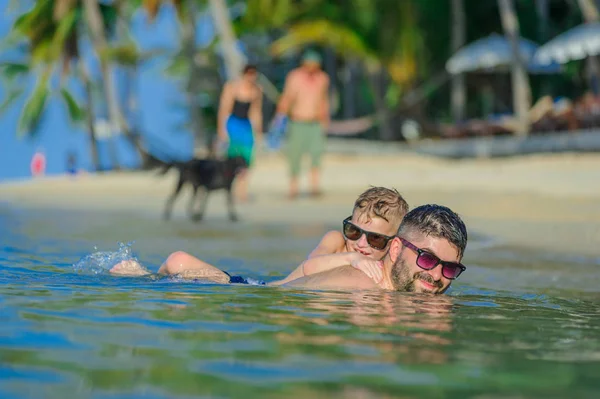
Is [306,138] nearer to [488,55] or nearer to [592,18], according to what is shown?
[592,18]

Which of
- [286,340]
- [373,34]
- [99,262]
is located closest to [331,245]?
[99,262]

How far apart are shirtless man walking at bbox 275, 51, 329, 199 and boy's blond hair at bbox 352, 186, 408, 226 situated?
10298 mm

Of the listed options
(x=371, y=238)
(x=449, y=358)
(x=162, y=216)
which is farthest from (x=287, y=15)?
(x=449, y=358)

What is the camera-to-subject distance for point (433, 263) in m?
5.33

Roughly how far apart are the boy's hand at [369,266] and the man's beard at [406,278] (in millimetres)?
142

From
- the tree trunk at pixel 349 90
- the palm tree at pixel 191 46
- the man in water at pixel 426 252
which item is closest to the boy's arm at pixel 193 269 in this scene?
the man in water at pixel 426 252

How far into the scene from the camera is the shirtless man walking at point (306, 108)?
53.4 ft

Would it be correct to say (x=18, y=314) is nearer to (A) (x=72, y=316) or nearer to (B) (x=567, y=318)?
(A) (x=72, y=316)

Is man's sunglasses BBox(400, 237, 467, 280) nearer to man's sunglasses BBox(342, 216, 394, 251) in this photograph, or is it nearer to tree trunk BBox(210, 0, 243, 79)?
man's sunglasses BBox(342, 216, 394, 251)

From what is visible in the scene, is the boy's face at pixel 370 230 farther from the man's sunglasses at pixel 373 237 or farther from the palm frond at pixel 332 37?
the palm frond at pixel 332 37

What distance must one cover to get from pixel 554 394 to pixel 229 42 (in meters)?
25.5

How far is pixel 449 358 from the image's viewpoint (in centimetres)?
385

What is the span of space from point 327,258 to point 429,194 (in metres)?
11.5

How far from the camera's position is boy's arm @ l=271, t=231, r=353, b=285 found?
5.83 metres
